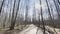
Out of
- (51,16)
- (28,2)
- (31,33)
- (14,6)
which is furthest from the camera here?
(28,2)

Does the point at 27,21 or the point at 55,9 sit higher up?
the point at 55,9

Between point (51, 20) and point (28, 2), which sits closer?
point (51, 20)

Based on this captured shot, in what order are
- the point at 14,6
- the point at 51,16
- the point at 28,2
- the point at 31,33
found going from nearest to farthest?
the point at 31,33 < the point at 14,6 < the point at 51,16 < the point at 28,2

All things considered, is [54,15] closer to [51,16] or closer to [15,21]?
[51,16]

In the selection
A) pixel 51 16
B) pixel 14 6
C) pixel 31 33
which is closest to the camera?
pixel 31 33

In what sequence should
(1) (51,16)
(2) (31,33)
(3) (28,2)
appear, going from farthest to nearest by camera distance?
(3) (28,2) → (1) (51,16) → (2) (31,33)

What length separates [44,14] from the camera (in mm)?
4246

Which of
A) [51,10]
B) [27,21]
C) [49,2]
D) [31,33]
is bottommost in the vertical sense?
[31,33]

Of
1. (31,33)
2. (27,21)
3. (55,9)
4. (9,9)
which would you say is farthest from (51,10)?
(9,9)

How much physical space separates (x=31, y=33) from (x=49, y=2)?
1.41 meters

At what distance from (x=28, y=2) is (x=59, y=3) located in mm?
1200

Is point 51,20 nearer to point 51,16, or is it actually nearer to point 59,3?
point 51,16

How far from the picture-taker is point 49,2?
4.22 meters

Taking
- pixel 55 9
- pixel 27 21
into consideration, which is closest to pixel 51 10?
pixel 55 9
